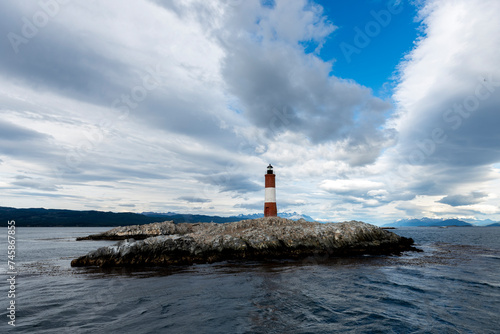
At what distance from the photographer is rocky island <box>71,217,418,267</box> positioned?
22650 mm

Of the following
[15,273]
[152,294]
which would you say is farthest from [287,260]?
[15,273]

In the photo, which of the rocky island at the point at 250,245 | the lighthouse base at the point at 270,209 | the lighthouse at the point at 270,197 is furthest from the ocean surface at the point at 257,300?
the lighthouse at the point at 270,197

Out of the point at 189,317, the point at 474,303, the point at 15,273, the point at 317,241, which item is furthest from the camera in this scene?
the point at 317,241

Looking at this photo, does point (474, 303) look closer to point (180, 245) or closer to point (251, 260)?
point (251, 260)

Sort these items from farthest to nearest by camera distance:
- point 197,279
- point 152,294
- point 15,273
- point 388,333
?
point 15,273 → point 197,279 → point 152,294 → point 388,333

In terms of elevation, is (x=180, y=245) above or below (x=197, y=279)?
above

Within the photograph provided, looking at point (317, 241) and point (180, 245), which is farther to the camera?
point (317, 241)

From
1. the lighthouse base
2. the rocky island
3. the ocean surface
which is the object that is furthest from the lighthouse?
the ocean surface

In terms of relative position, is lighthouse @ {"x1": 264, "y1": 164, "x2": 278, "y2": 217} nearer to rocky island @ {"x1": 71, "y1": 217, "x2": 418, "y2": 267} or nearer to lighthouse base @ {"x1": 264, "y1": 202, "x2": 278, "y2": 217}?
lighthouse base @ {"x1": 264, "y1": 202, "x2": 278, "y2": 217}

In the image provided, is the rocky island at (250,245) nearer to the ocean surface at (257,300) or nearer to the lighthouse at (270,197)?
the ocean surface at (257,300)

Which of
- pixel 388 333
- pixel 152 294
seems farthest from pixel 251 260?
pixel 388 333

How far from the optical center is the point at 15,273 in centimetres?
1911

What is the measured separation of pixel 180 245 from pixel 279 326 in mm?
17209

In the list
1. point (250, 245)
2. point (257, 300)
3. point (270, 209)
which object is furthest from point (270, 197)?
point (257, 300)
